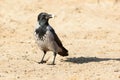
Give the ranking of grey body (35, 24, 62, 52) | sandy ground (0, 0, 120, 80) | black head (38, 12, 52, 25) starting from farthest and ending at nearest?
black head (38, 12, 52, 25) → grey body (35, 24, 62, 52) → sandy ground (0, 0, 120, 80)

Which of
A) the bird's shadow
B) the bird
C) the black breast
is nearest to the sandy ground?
the bird's shadow

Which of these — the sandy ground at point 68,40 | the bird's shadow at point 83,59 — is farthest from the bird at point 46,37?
the bird's shadow at point 83,59

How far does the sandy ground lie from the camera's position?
1130 centimetres

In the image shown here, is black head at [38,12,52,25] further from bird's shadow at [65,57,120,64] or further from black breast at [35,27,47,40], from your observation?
bird's shadow at [65,57,120,64]

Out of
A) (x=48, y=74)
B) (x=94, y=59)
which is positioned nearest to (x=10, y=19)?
(x=94, y=59)

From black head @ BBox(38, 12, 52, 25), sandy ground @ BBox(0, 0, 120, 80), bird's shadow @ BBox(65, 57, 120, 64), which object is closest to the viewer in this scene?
sandy ground @ BBox(0, 0, 120, 80)

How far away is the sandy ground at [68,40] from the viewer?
11.3 m

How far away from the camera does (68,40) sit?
16.2 metres

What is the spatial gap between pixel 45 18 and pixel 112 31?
16.3 ft

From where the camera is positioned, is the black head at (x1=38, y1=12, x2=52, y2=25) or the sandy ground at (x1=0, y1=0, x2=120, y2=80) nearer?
the sandy ground at (x1=0, y1=0, x2=120, y2=80)

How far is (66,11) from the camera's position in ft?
61.1

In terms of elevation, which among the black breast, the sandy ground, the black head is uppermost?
the black head

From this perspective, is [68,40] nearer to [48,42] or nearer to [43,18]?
[43,18]

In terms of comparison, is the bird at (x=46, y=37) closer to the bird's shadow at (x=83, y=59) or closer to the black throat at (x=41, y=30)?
the black throat at (x=41, y=30)
